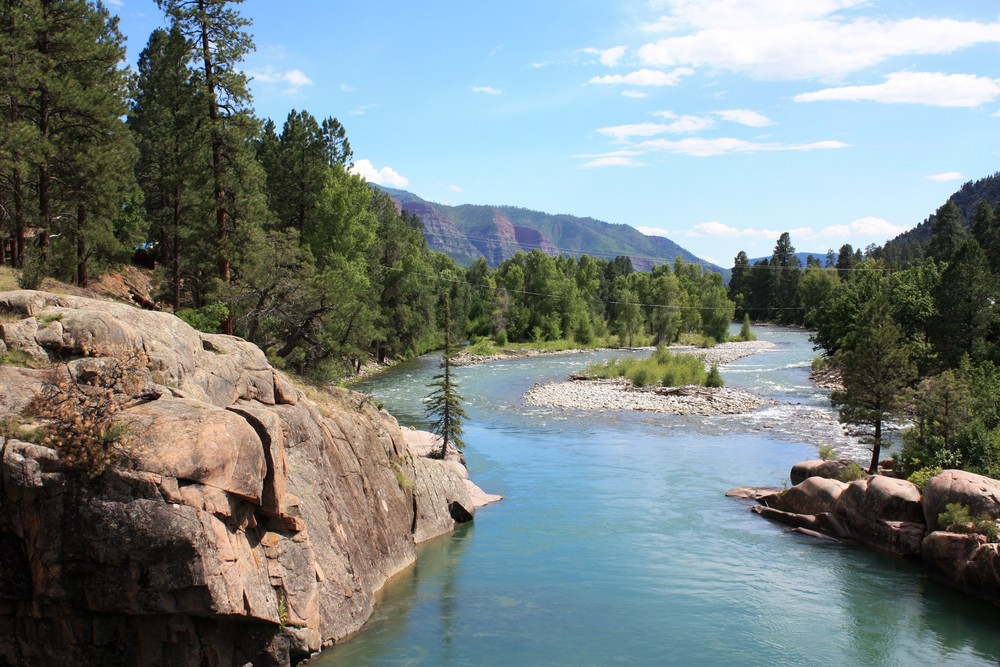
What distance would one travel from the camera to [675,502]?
97.7ft

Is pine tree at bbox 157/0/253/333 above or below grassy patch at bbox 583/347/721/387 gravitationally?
above

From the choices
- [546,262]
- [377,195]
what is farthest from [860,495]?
[546,262]

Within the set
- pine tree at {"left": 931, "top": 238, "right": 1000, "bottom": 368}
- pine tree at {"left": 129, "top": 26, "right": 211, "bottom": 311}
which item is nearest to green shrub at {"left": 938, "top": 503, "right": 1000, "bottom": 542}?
pine tree at {"left": 931, "top": 238, "right": 1000, "bottom": 368}


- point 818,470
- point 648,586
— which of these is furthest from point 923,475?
point 648,586

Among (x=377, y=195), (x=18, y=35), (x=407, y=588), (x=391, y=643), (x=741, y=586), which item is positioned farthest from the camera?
(x=377, y=195)

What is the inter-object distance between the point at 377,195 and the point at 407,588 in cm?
6375

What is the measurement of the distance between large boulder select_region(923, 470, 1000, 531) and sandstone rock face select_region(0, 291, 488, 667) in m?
18.3

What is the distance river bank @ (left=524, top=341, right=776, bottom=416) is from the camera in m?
51.8

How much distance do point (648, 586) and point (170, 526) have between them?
46.1 ft

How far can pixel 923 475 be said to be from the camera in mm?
26781

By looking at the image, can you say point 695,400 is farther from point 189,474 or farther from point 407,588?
point 189,474

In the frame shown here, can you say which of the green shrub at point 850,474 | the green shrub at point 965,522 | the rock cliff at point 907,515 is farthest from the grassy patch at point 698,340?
the green shrub at point 965,522

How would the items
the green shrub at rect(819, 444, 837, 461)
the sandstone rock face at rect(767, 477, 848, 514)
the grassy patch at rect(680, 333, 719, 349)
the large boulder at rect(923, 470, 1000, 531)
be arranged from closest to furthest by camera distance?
the large boulder at rect(923, 470, 1000, 531)
the sandstone rock face at rect(767, 477, 848, 514)
the green shrub at rect(819, 444, 837, 461)
the grassy patch at rect(680, 333, 719, 349)

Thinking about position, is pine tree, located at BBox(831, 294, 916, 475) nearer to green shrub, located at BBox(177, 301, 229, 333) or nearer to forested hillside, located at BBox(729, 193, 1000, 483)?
forested hillside, located at BBox(729, 193, 1000, 483)
